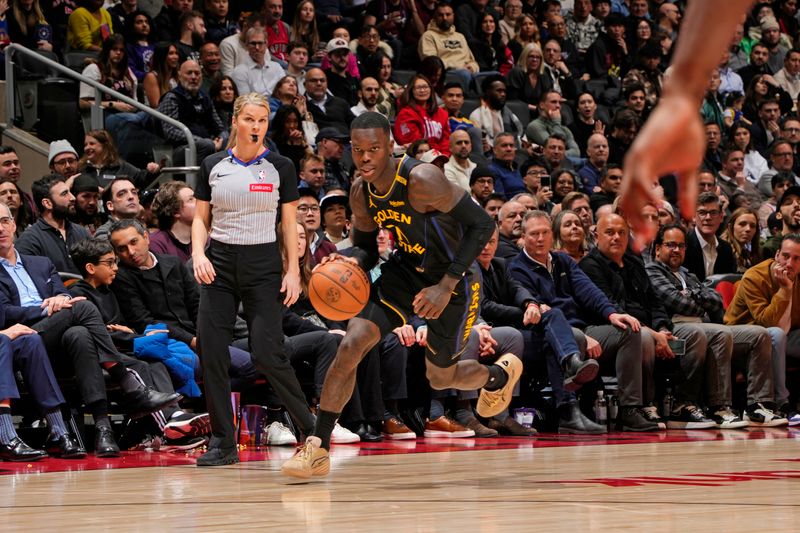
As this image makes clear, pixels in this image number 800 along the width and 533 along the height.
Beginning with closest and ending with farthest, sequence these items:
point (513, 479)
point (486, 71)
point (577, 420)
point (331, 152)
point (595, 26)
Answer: point (513, 479)
point (577, 420)
point (331, 152)
point (486, 71)
point (595, 26)

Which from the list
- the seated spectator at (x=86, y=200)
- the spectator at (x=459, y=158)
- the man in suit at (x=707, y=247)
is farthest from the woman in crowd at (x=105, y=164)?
the man in suit at (x=707, y=247)

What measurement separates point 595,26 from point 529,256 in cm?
812

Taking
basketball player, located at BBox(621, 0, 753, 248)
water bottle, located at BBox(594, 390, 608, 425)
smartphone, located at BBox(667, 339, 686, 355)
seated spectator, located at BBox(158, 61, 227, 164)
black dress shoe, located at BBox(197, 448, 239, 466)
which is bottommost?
water bottle, located at BBox(594, 390, 608, 425)

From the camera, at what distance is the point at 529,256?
8.79 metres

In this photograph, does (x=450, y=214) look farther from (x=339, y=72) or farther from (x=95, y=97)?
(x=339, y=72)

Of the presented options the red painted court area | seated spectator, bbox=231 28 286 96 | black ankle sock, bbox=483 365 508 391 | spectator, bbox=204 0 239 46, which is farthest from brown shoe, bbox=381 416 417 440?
spectator, bbox=204 0 239 46

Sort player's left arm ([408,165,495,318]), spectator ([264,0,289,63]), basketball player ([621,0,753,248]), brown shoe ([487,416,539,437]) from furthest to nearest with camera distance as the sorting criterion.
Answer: spectator ([264,0,289,63])
brown shoe ([487,416,539,437])
player's left arm ([408,165,495,318])
basketball player ([621,0,753,248])

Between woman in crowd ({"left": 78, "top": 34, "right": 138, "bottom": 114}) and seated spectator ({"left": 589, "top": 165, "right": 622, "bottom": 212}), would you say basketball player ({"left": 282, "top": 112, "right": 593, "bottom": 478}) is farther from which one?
seated spectator ({"left": 589, "top": 165, "right": 622, "bottom": 212})

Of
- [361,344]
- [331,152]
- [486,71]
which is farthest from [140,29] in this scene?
[361,344]

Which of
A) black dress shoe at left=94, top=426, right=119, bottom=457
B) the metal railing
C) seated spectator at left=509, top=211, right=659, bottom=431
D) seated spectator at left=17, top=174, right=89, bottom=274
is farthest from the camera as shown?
the metal railing

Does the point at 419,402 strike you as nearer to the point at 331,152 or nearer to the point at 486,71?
the point at 331,152

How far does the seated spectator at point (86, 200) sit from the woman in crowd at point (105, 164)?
47 centimetres

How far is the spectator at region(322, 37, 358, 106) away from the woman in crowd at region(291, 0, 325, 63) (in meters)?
0.37

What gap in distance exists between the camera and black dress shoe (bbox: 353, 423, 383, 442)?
7727 millimetres
